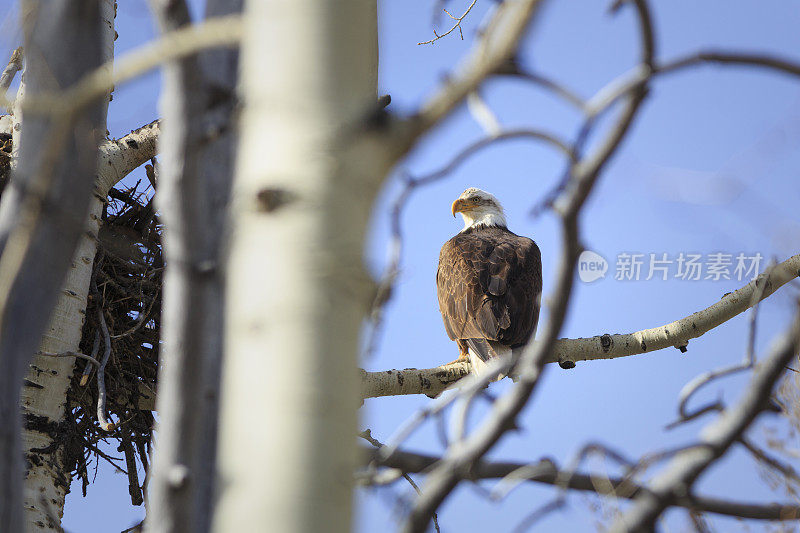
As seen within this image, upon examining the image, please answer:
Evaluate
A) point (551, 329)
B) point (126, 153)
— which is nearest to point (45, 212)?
point (551, 329)

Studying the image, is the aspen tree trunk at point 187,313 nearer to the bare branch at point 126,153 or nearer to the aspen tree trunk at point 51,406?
the aspen tree trunk at point 51,406

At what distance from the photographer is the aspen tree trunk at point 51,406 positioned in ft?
9.05

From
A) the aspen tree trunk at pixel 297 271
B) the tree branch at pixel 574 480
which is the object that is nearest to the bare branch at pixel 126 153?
the tree branch at pixel 574 480

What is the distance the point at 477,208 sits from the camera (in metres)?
7.00

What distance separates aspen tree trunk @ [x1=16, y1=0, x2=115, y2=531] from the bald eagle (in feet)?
8.39

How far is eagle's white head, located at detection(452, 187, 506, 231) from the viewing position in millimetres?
6930

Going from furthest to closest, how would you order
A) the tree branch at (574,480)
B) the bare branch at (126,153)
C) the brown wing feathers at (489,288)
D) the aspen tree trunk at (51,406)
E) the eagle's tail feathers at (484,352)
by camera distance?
1. the brown wing feathers at (489,288)
2. the eagle's tail feathers at (484,352)
3. the bare branch at (126,153)
4. the aspen tree trunk at (51,406)
5. the tree branch at (574,480)

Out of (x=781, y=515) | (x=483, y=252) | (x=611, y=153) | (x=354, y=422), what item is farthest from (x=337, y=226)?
(x=483, y=252)

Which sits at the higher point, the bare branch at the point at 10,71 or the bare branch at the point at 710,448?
the bare branch at the point at 10,71

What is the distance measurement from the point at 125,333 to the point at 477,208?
3.90m

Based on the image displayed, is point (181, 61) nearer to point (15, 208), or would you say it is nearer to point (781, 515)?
point (15, 208)

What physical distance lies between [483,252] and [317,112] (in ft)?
15.9

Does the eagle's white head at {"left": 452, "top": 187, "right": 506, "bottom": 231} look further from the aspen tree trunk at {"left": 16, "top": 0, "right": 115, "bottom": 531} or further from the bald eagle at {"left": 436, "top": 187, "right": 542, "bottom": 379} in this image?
the aspen tree trunk at {"left": 16, "top": 0, "right": 115, "bottom": 531}

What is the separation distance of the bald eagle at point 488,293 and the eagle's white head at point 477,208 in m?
0.74
